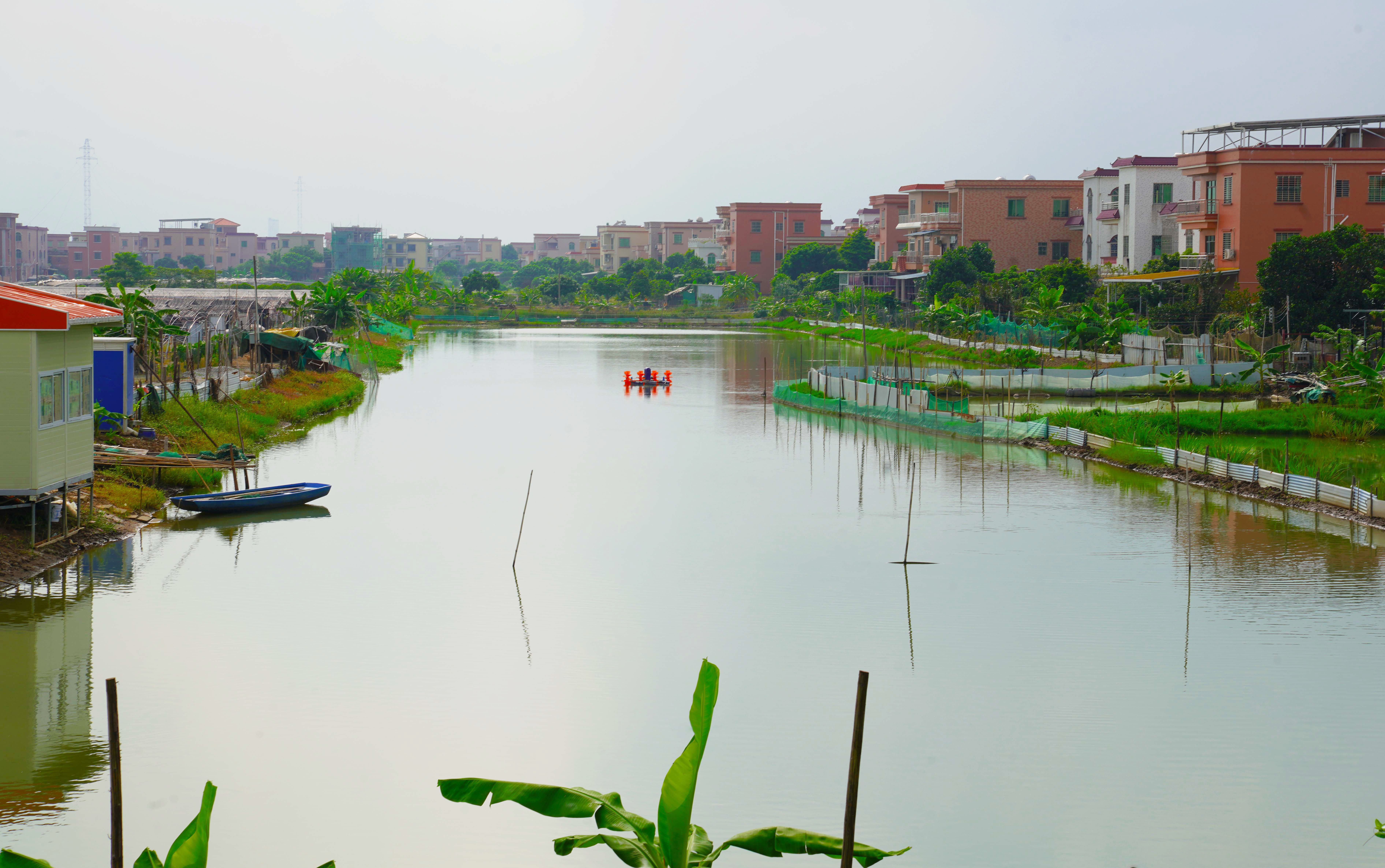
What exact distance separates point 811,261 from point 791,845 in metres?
76.6

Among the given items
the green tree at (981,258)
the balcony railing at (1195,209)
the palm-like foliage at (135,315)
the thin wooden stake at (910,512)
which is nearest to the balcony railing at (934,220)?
the green tree at (981,258)

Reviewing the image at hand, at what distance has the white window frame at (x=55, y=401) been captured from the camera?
1281 centimetres

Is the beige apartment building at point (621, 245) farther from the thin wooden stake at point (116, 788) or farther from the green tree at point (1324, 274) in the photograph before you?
the thin wooden stake at point (116, 788)

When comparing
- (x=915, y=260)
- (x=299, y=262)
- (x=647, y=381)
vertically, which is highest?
(x=299, y=262)

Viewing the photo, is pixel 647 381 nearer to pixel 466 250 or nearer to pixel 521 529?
pixel 521 529

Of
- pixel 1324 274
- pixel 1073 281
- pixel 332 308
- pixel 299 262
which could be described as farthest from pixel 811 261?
pixel 299 262

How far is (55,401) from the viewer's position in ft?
43.7

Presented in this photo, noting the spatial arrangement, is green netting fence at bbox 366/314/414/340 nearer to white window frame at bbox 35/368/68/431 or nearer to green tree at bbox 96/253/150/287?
green tree at bbox 96/253/150/287

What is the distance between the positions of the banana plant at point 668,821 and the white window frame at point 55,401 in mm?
9413

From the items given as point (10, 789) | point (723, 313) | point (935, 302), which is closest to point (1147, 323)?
point (935, 302)

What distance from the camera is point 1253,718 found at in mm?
10305

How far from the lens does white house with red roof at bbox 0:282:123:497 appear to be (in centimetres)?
1269

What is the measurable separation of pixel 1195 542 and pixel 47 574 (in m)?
13.5

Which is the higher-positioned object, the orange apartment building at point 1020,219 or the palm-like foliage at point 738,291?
the orange apartment building at point 1020,219
